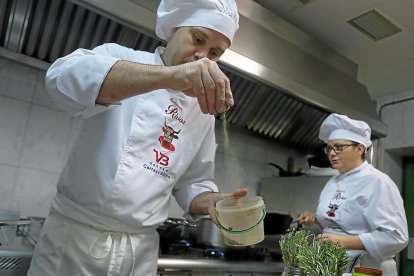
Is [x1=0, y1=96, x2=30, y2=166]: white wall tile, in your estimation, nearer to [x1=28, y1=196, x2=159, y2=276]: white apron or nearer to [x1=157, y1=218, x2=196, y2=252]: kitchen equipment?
[x1=157, y1=218, x2=196, y2=252]: kitchen equipment

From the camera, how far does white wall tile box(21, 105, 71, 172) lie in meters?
1.62

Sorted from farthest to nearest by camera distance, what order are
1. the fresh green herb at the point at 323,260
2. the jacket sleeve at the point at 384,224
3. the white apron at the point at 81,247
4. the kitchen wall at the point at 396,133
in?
1. the kitchen wall at the point at 396,133
2. the jacket sleeve at the point at 384,224
3. the white apron at the point at 81,247
4. the fresh green herb at the point at 323,260

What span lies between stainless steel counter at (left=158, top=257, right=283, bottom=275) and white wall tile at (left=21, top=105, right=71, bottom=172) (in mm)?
765

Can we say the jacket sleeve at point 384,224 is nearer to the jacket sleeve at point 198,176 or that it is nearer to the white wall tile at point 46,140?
the jacket sleeve at point 198,176

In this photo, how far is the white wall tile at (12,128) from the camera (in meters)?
1.56

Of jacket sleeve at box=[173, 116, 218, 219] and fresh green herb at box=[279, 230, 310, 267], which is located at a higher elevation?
jacket sleeve at box=[173, 116, 218, 219]

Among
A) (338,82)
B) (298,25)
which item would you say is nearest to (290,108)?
(338,82)

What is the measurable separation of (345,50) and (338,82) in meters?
0.27

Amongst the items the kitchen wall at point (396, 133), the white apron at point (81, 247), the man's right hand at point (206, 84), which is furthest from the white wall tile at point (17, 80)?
the kitchen wall at point (396, 133)

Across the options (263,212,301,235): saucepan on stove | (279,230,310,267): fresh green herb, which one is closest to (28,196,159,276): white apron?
(279,230,310,267): fresh green herb

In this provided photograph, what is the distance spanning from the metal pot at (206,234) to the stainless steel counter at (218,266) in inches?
7.3

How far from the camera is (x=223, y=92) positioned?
0.60m

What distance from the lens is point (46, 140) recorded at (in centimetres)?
167

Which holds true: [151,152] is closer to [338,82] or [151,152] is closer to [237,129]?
[237,129]
